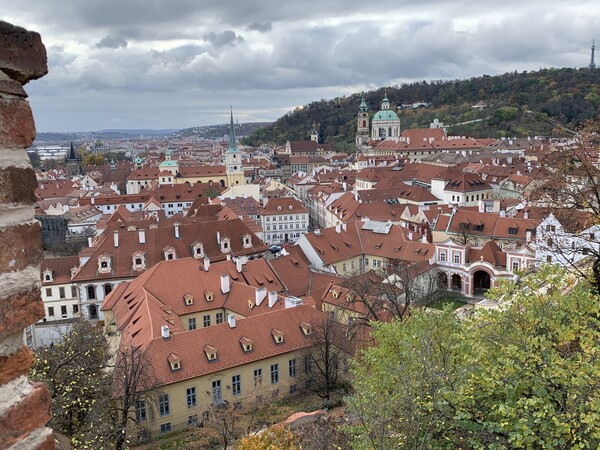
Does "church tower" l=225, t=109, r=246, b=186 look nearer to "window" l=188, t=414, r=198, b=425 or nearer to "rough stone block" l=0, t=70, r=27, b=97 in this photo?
"window" l=188, t=414, r=198, b=425

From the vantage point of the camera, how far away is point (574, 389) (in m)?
8.77

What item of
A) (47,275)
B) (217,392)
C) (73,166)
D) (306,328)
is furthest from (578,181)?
(73,166)

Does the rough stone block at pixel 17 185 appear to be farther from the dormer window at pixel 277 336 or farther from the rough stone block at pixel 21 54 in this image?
the dormer window at pixel 277 336

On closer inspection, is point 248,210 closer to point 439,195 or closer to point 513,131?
point 439,195

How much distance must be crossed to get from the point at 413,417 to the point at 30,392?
9.91 metres

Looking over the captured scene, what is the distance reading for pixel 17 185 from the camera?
99.3 inches

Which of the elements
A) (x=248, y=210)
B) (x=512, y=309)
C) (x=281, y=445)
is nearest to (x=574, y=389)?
(x=512, y=309)

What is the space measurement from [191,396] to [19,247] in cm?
2523

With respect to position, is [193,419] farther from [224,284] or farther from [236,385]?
[224,284]

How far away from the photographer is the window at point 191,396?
25891 millimetres

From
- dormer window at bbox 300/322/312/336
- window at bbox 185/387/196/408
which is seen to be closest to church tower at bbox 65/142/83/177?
dormer window at bbox 300/322/312/336

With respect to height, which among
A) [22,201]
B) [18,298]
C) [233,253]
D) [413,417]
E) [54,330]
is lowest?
[54,330]

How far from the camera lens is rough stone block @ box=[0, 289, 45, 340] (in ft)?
8.07

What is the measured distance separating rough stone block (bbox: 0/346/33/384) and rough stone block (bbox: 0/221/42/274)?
42 cm
